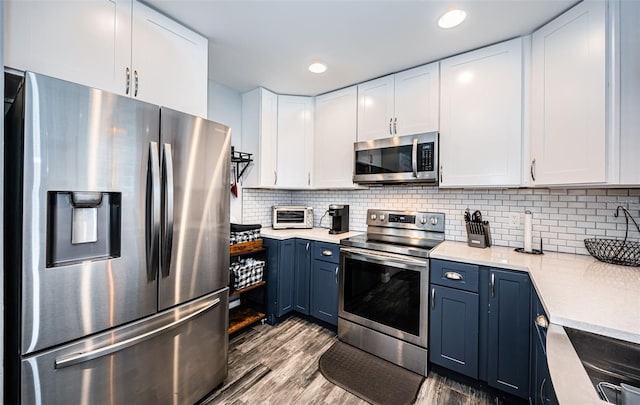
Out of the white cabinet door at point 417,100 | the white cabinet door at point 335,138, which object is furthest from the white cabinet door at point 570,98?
the white cabinet door at point 335,138

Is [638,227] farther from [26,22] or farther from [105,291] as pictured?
[26,22]

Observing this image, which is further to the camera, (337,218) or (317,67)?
(337,218)

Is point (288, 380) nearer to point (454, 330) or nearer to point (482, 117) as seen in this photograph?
point (454, 330)

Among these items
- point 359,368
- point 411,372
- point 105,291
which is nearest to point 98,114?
point 105,291

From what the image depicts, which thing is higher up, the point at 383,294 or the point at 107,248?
the point at 107,248

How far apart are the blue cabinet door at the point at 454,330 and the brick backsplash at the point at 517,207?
0.72 meters

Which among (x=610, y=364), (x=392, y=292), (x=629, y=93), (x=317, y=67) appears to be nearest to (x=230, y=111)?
(x=317, y=67)

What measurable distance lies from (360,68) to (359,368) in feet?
8.26

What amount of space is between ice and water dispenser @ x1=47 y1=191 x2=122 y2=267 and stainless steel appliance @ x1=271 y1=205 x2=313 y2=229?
1817 millimetres

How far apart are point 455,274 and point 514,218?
2.66 feet

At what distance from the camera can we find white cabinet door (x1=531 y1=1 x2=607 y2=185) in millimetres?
1396

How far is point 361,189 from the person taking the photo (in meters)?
2.93

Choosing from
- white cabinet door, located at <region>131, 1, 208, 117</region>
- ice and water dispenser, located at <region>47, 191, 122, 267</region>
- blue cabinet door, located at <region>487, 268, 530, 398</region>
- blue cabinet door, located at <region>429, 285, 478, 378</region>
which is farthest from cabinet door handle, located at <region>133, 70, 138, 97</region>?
blue cabinet door, located at <region>487, 268, 530, 398</region>

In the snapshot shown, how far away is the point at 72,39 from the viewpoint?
127 centimetres
